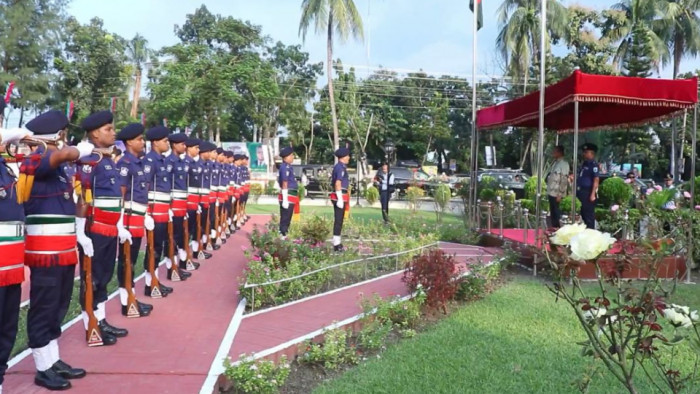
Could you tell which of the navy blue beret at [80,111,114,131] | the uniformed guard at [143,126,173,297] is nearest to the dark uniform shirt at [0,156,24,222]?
the navy blue beret at [80,111,114,131]

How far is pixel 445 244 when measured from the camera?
10.2 metres

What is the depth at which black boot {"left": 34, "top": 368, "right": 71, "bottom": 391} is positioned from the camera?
352cm

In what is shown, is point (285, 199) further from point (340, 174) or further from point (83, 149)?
point (83, 149)

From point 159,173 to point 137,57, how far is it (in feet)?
137

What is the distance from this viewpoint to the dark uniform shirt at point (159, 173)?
6.26m

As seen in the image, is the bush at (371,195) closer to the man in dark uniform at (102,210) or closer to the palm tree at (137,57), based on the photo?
the man in dark uniform at (102,210)

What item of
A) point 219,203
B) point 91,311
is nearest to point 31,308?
point 91,311

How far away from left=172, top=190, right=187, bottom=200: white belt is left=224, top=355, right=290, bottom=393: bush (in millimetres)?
3978

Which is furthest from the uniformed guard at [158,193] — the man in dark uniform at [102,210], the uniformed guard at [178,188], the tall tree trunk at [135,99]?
the tall tree trunk at [135,99]

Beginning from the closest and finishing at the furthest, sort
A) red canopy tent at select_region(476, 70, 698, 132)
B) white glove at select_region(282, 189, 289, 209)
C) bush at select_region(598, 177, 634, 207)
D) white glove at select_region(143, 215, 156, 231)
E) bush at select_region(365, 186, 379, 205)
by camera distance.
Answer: white glove at select_region(143, 215, 156, 231) < red canopy tent at select_region(476, 70, 698, 132) < white glove at select_region(282, 189, 289, 209) < bush at select_region(598, 177, 634, 207) < bush at select_region(365, 186, 379, 205)

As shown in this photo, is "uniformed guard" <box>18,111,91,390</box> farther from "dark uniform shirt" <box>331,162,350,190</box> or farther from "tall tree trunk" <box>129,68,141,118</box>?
"tall tree trunk" <box>129,68,141,118</box>

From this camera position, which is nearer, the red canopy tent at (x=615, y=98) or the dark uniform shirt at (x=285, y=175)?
the red canopy tent at (x=615, y=98)

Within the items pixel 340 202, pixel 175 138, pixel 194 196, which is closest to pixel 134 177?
pixel 175 138

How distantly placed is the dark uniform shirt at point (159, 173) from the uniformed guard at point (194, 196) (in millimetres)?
1267
